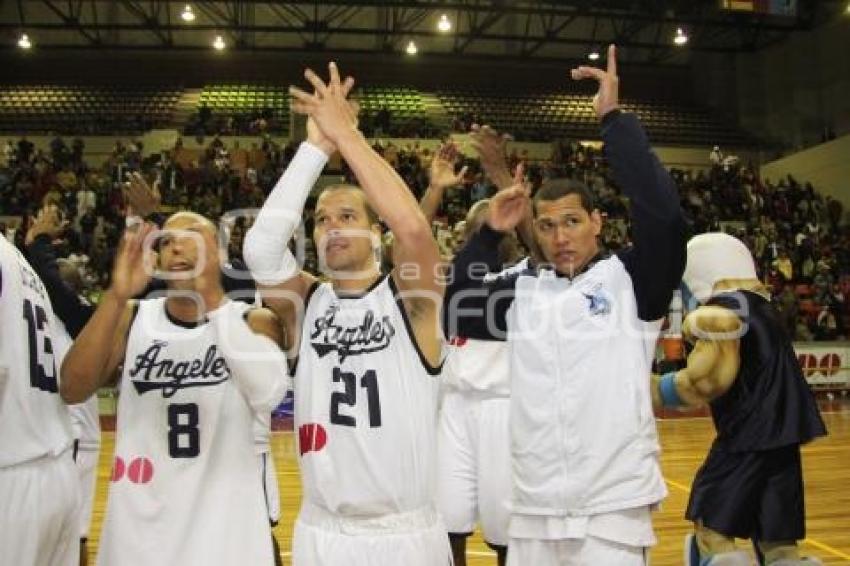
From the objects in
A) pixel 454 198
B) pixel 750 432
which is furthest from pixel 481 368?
pixel 454 198

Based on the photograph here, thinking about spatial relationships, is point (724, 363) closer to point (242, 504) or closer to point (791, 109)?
point (242, 504)

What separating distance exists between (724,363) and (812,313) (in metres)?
14.0

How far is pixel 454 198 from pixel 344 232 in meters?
16.4

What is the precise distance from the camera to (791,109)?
26.6 metres

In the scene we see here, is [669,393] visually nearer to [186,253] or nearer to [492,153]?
[492,153]

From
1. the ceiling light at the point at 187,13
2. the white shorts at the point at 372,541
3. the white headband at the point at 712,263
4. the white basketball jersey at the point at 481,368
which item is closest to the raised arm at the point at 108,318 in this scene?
the white shorts at the point at 372,541

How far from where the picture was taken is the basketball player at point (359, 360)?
2650 mm

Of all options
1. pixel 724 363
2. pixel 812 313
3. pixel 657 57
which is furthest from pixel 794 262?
pixel 724 363

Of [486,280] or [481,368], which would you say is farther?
[481,368]

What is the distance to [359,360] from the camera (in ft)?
9.10

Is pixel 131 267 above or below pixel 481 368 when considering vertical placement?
above

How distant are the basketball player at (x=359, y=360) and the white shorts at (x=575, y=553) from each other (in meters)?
0.41

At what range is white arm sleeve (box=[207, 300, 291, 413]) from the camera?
9.33ft

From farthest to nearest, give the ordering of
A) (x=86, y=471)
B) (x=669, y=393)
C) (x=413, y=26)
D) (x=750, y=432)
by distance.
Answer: (x=413, y=26), (x=86, y=471), (x=750, y=432), (x=669, y=393)
